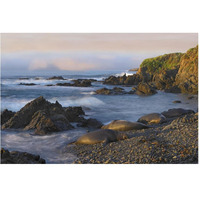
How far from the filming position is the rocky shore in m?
5.25

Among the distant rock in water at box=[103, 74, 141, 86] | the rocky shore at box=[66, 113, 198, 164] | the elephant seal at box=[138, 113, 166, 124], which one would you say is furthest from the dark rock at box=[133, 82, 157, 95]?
the rocky shore at box=[66, 113, 198, 164]

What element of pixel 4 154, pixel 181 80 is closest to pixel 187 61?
pixel 181 80

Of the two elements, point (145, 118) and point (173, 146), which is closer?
point (173, 146)

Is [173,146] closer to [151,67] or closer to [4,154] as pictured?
[4,154]

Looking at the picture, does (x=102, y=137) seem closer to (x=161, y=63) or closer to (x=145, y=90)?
(x=145, y=90)

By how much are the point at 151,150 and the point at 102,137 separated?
231cm

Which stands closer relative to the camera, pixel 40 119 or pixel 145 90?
pixel 40 119

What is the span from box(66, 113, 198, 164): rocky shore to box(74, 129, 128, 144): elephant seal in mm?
229

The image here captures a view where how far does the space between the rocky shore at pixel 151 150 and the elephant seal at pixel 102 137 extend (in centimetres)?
23

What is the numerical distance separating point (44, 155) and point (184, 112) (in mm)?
8978

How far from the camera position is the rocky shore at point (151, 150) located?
5.25 m

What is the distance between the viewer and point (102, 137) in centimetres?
776

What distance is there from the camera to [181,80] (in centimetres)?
3162

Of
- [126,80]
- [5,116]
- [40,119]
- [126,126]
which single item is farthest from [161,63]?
[40,119]
